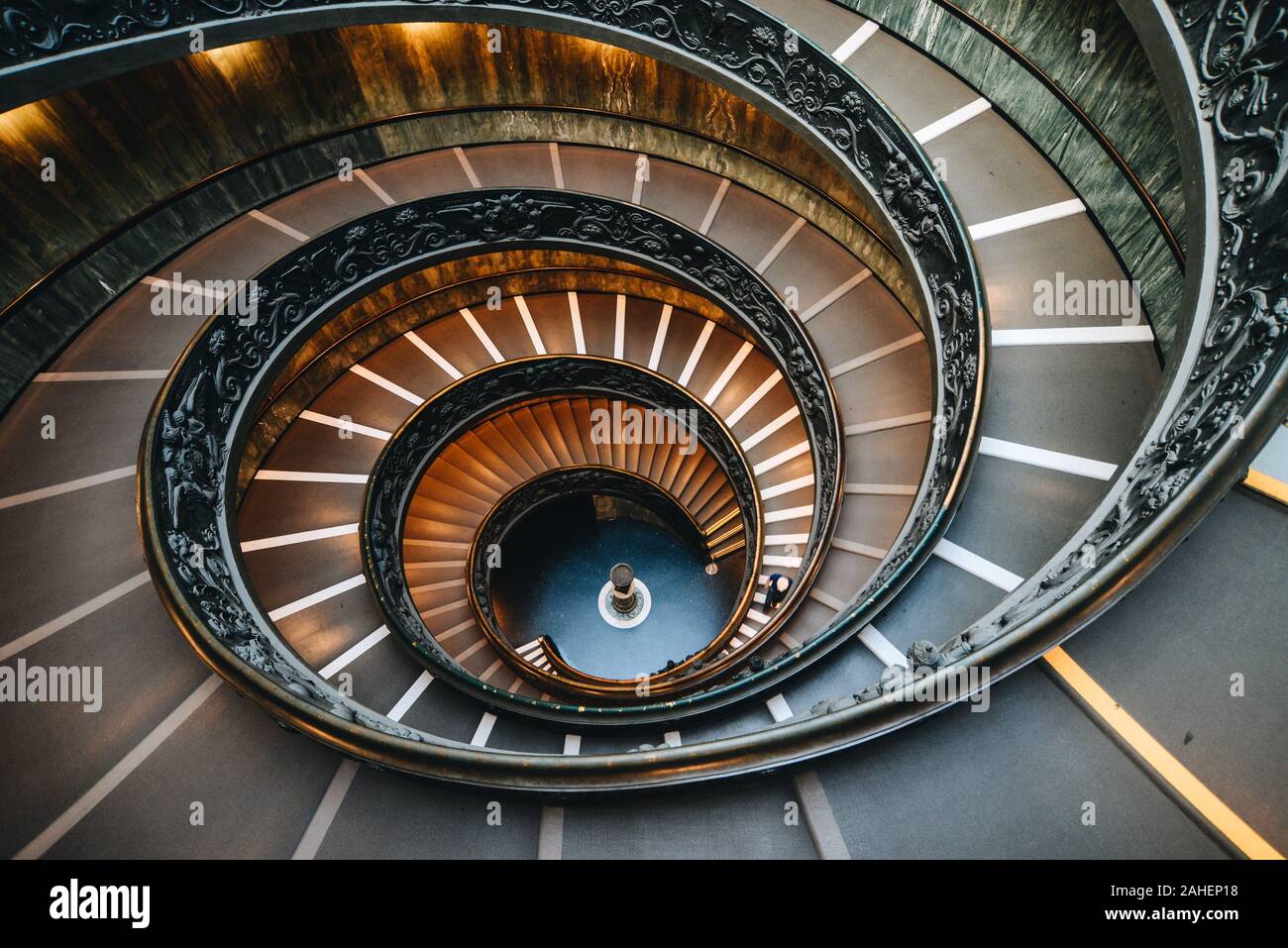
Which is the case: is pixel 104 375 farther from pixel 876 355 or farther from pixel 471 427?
pixel 876 355

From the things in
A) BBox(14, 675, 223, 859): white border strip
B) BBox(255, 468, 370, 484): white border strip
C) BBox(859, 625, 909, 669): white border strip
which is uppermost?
BBox(255, 468, 370, 484): white border strip

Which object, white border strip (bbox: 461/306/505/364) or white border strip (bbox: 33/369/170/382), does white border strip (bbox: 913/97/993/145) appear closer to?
white border strip (bbox: 461/306/505/364)

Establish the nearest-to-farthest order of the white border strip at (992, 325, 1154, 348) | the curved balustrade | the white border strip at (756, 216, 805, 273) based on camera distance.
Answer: the white border strip at (992, 325, 1154, 348) → the white border strip at (756, 216, 805, 273) → the curved balustrade

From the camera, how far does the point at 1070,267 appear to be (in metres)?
5.46

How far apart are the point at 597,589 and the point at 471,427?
427 cm

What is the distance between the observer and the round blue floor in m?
11.9

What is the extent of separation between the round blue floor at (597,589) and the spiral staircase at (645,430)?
0.32ft

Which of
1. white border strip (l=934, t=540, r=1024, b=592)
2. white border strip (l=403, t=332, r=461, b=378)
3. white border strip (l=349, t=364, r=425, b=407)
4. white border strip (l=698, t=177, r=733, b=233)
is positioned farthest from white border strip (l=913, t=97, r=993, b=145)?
white border strip (l=349, t=364, r=425, b=407)

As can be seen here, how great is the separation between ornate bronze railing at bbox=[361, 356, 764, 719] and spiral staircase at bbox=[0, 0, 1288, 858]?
0.32ft

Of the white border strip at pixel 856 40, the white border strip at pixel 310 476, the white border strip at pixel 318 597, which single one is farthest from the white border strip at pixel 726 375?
the white border strip at pixel 318 597

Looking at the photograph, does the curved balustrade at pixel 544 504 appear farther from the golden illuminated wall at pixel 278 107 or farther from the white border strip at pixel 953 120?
the golden illuminated wall at pixel 278 107

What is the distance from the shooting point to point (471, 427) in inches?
427
